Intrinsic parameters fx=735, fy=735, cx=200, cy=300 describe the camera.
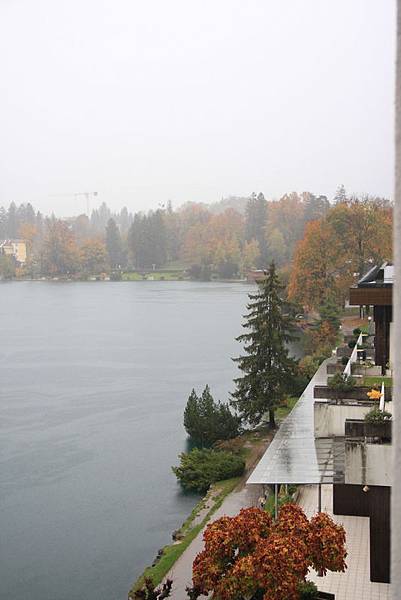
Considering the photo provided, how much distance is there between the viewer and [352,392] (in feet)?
31.2

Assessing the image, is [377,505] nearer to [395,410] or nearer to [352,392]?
[352,392]

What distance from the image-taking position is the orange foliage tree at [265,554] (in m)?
5.57

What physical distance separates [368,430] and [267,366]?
28.2 feet

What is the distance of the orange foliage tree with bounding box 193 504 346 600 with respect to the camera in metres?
5.57

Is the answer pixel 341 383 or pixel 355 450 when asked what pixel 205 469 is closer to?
pixel 341 383

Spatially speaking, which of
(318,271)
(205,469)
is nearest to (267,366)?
(205,469)

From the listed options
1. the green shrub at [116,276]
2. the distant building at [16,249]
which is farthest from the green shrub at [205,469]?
the distant building at [16,249]

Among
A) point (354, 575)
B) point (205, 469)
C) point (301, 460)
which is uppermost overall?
point (301, 460)

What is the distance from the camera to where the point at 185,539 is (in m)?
10.4

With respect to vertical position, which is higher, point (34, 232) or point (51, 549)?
point (34, 232)

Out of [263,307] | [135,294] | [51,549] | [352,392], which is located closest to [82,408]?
[263,307]

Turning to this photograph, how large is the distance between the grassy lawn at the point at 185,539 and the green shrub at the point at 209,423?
2.58m

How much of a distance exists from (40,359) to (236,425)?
12786 millimetres

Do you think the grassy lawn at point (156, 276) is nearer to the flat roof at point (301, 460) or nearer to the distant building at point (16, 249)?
the distant building at point (16, 249)
